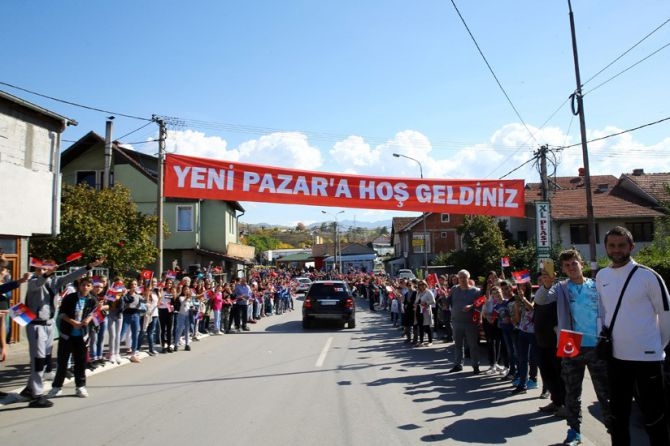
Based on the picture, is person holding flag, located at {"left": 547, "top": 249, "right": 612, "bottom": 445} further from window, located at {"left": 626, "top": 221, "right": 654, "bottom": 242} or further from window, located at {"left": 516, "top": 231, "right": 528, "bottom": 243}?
window, located at {"left": 516, "top": 231, "right": 528, "bottom": 243}

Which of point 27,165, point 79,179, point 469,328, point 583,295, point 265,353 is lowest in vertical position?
point 265,353

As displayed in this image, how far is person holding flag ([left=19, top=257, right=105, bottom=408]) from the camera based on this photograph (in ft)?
23.3

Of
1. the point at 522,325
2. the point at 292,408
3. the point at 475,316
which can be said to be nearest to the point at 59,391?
the point at 292,408

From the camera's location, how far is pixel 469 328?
30.0 feet

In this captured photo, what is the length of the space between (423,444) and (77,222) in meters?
15.5

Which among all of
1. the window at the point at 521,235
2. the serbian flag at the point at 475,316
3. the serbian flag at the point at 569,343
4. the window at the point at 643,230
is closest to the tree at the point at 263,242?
the window at the point at 521,235

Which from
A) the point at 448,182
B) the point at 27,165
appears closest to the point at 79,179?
the point at 27,165

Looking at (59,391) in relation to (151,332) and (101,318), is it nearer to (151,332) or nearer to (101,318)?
(101,318)

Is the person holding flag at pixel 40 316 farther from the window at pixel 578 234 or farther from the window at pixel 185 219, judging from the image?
the window at pixel 578 234

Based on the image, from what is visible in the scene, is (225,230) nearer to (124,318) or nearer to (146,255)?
(146,255)

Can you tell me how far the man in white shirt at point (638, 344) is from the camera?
4094 millimetres

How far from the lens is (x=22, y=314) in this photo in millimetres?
6965

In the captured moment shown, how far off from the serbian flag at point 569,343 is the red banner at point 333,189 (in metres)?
7.33

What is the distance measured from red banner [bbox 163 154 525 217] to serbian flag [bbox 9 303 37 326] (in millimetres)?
4409
